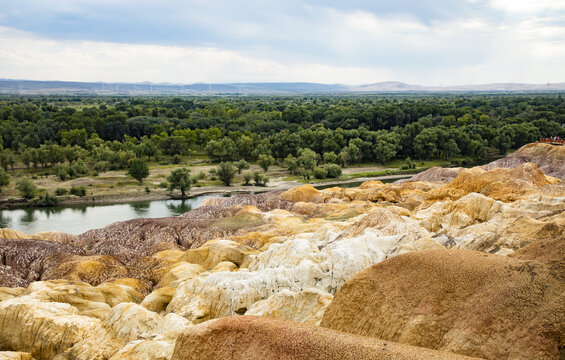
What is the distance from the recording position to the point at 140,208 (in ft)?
291

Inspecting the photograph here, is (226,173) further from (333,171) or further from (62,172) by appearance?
(62,172)

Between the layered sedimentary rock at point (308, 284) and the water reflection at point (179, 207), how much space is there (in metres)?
29.2

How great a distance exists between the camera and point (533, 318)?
48.1 feet

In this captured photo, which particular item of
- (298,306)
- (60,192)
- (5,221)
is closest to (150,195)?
(60,192)

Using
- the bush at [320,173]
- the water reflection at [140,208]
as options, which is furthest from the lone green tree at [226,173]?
the bush at [320,173]

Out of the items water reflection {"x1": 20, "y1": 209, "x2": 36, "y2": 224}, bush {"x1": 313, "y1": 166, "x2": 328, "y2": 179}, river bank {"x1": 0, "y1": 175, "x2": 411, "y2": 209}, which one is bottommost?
water reflection {"x1": 20, "y1": 209, "x2": 36, "y2": 224}

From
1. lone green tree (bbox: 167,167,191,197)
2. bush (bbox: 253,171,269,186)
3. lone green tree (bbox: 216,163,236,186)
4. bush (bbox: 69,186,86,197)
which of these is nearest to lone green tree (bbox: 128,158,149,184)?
lone green tree (bbox: 167,167,191,197)

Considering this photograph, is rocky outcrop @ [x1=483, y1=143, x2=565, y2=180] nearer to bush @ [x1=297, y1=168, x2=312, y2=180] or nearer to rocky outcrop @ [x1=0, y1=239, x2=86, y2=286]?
bush @ [x1=297, y1=168, x2=312, y2=180]

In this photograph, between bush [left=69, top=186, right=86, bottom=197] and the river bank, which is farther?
bush [left=69, top=186, right=86, bottom=197]

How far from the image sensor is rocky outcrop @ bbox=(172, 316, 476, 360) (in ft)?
45.0

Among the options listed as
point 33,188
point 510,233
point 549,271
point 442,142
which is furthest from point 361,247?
point 442,142

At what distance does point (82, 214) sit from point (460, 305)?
8115cm

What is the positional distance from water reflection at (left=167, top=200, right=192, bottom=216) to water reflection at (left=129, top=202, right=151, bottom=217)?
14.5ft

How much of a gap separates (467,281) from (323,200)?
5144 centimetres
